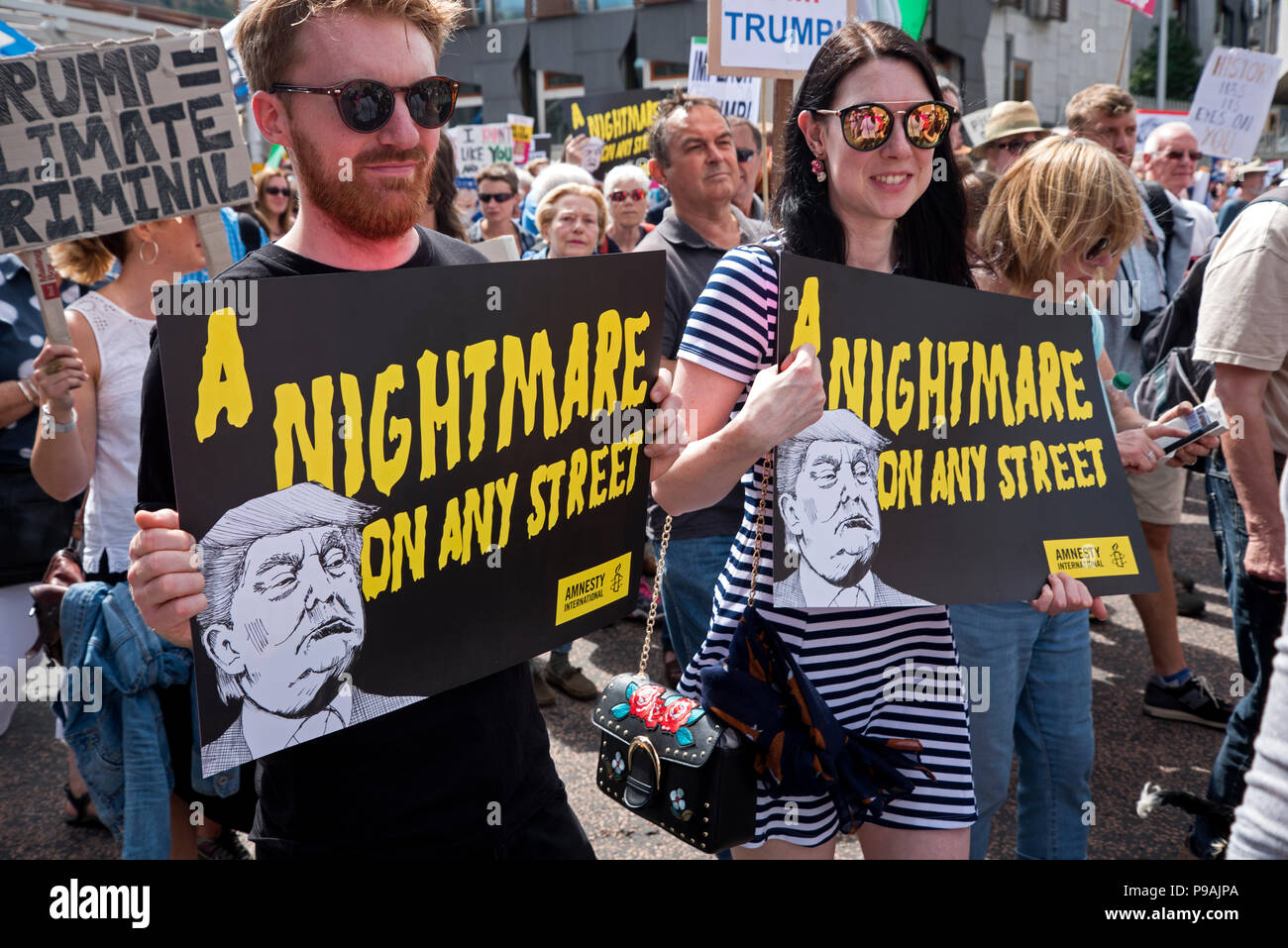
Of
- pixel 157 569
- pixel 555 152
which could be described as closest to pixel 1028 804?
pixel 157 569

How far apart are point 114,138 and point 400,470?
181 centimetres

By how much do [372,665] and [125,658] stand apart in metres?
1.35

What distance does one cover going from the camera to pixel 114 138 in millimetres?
2861

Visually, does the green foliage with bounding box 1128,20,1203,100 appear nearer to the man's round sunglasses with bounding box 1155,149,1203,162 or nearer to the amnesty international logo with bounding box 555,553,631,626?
the man's round sunglasses with bounding box 1155,149,1203,162

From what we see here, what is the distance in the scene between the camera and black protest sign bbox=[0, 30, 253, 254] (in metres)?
2.73

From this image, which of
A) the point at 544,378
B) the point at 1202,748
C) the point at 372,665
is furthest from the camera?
the point at 1202,748

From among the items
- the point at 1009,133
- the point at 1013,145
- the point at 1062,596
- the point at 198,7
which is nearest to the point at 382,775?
the point at 1062,596

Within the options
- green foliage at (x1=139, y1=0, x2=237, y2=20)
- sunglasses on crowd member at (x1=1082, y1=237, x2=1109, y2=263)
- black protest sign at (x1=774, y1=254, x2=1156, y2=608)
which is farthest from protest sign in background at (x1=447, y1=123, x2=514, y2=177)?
green foliage at (x1=139, y1=0, x2=237, y2=20)

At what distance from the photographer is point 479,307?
175cm

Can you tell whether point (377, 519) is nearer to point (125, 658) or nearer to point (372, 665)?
point (372, 665)

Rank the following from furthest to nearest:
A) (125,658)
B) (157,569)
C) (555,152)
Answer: (555,152) < (125,658) < (157,569)

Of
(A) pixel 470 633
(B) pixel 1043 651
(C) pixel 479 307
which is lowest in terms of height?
(B) pixel 1043 651

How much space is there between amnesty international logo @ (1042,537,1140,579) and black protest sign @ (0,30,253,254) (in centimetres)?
236

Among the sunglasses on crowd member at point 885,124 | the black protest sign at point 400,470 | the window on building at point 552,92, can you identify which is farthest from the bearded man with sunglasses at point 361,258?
the window on building at point 552,92
